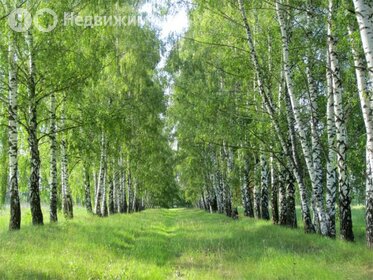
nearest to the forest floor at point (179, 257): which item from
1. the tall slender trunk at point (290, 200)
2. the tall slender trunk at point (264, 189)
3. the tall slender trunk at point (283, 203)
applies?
the tall slender trunk at point (290, 200)

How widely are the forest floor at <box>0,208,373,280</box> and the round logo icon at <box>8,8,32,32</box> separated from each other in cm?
599

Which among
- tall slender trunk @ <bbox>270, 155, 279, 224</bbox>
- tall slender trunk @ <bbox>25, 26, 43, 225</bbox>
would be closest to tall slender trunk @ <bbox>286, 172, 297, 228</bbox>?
tall slender trunk @ <bbox>270, 155, 279, 224</bbox>

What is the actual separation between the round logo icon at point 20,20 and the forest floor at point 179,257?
5.99 metres

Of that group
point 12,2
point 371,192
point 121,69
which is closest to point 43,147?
point 121,69

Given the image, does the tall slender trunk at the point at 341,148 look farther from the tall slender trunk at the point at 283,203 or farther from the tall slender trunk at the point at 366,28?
the tall slender trunk at the point at 283,203

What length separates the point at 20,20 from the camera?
12195 millimetres

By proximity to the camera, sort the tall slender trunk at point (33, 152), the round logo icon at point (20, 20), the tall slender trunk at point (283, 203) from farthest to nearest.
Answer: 1. the tall slender trunk at point (283, 203)
2. the tall slender trunk at point (33, 152)
3. the round logo icon at point (20, 20)

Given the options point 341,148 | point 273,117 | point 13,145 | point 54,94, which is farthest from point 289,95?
point 54,94

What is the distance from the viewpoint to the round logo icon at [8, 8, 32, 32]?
1183cm

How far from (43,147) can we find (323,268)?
20.1 m

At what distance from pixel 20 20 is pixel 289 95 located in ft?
28.8

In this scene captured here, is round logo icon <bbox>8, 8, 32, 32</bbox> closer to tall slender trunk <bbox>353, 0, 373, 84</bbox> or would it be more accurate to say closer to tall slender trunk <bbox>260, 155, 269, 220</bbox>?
tall slender trunk <bbox>353, 0, 373, 84</bbox>

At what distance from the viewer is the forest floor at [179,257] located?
699 cm

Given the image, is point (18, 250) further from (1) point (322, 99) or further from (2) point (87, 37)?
(1) point (322, 99)
